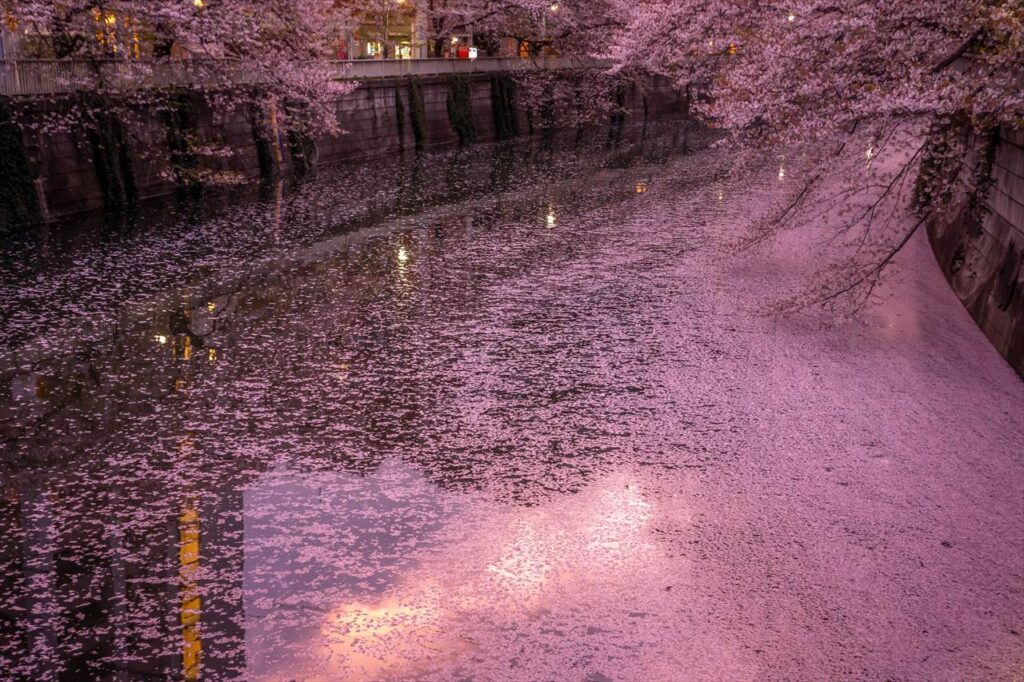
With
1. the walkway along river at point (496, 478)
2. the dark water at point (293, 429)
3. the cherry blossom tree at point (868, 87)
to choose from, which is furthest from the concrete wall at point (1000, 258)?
the dark water at point (293, 429)

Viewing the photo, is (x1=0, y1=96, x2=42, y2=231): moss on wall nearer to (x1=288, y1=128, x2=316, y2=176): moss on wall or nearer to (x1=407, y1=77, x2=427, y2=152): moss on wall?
(x1=288, y1=128, x2=316, y2=176): moss on wall

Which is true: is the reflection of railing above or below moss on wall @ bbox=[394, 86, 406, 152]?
above

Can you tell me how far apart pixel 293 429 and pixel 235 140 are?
17619 millimetres

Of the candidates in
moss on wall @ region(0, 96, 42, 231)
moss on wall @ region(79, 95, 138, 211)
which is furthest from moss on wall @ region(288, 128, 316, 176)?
moss on wall @ region(0, 96, 42, 231)

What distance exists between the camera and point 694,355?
34.4 ft

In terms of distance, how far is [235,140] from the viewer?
24.3m

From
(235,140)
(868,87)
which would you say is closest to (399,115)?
(235,140)

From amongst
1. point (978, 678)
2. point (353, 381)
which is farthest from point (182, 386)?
point (978, 678)

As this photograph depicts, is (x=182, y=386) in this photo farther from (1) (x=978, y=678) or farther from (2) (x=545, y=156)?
(2) (x=545, y=156)

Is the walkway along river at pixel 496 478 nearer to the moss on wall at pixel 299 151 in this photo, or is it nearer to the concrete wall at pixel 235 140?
the concrete wall at pixel 235 140

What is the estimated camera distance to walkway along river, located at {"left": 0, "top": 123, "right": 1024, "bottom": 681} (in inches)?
213

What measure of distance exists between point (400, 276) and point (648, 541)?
824 cm

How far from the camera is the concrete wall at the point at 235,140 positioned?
60.5 feet

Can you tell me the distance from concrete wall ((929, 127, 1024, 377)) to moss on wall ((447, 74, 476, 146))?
2306 centimetres
